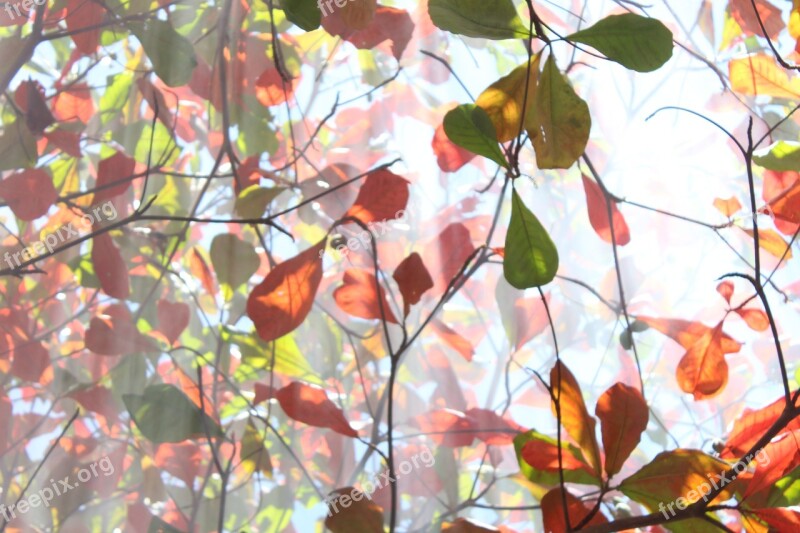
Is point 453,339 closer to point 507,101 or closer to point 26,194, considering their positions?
point 507,101

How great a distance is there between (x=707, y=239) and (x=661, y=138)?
3.3 inches

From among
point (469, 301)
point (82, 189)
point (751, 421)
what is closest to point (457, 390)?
point (469, 301)

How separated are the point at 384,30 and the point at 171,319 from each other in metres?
0.25

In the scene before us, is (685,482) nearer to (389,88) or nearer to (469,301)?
(469,301)

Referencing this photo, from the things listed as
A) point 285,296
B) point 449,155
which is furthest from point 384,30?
point 285,296

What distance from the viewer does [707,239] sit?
53cm

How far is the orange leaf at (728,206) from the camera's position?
49 cm

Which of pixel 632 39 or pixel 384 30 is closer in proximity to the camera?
pixel 632 39

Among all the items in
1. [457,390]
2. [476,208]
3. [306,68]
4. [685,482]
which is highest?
[306,68]

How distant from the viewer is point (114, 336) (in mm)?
473

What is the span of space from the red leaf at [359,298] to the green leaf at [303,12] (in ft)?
0.57

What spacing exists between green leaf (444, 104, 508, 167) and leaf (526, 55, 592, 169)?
0.10 feet

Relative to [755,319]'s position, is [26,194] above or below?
above

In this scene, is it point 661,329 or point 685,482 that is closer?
point 685,482
